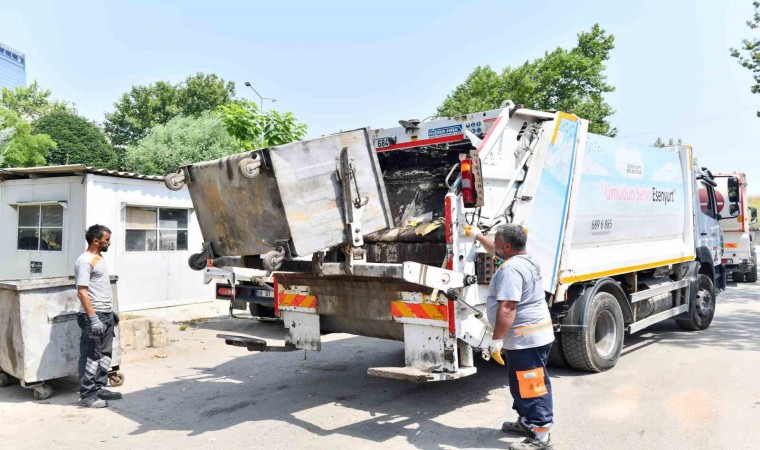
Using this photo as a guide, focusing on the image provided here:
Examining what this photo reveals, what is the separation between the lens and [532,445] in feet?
12.5

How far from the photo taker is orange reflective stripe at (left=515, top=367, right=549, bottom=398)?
12.7 ft

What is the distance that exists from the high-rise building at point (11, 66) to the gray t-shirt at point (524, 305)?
119 m

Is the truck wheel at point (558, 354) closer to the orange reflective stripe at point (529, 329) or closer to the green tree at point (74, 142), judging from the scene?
the orange reflective stripe at point (529, 329)

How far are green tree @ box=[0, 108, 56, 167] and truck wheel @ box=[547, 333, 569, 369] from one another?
25586 millimetres

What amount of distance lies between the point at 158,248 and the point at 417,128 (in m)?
7.29

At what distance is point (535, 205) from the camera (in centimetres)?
509

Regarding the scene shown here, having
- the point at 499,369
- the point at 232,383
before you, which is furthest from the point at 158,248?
the point at 499,369

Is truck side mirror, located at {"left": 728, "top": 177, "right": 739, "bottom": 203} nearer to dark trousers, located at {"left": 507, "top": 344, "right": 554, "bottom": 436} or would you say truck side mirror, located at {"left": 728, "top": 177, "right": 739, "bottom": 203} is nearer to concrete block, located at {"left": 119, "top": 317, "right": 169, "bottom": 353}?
dark trousers, located at {"left": 507, "top": 344, "right": 554, "bottom": 436}

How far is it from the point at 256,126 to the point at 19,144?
18.8 metres

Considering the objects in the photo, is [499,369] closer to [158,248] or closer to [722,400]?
[722,400]

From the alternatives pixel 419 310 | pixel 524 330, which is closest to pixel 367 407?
pixel 419 310

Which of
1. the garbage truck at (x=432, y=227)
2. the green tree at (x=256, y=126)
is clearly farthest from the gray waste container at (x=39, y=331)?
the green tree at (x=256, y=126)

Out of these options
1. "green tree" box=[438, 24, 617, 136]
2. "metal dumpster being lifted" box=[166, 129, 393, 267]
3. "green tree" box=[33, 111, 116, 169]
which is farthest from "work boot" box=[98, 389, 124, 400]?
"green tree" box=[33, 111, 116, 169]

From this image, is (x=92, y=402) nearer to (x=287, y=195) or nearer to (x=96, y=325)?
(x=96, y=325)
